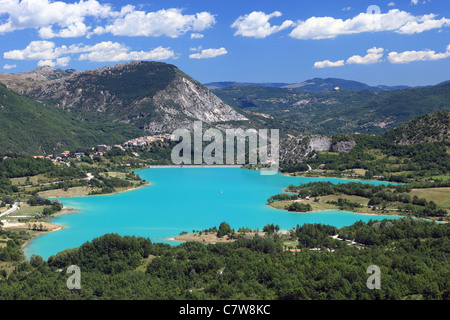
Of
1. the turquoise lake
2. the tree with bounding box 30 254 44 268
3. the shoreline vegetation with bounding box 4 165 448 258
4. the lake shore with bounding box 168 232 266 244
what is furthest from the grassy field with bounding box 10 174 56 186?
the tree with bounding box 30 254 44 268

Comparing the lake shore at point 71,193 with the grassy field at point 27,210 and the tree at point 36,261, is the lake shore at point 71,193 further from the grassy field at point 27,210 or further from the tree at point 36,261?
the tree at point 36,261

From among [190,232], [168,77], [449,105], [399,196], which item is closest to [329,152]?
[399,196]

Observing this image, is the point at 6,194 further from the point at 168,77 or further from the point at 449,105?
the point at 449,105

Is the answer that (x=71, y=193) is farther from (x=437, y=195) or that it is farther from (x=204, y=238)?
(x=437, y=195)

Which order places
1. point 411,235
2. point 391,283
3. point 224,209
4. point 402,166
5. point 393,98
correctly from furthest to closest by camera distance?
point 393,98, point 402,166, point 224,209, point 411,235, point 391,283

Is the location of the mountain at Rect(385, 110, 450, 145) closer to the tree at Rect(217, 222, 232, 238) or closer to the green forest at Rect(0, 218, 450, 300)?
the green forest at Rect(0, 218, 450, 300)

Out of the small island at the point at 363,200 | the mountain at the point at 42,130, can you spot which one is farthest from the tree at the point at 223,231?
the mountain at the point at 42,130
